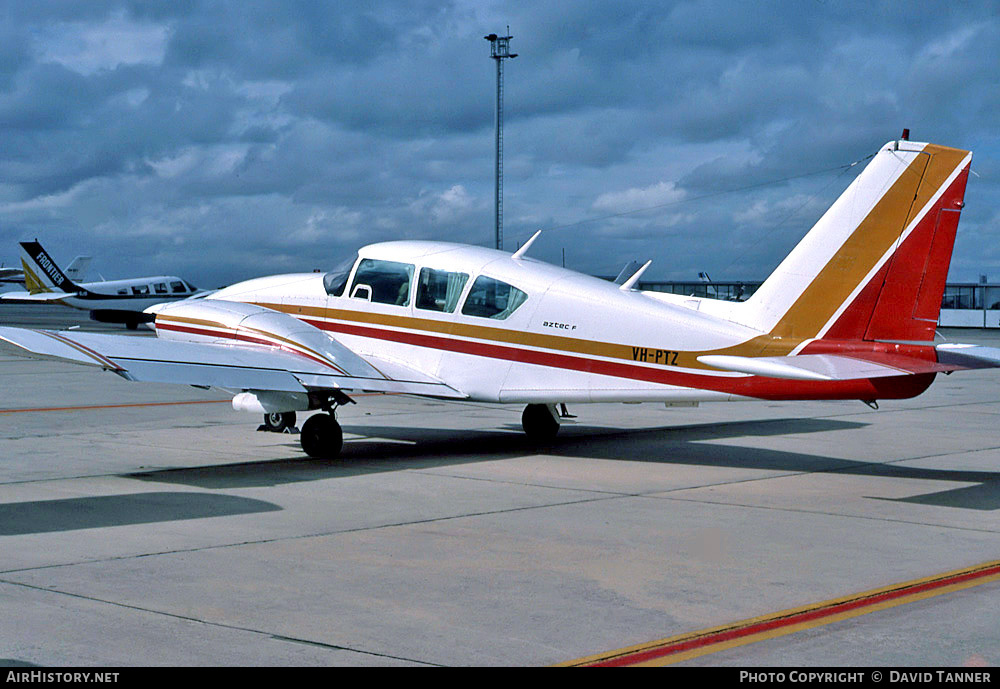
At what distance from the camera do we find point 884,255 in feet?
39.7

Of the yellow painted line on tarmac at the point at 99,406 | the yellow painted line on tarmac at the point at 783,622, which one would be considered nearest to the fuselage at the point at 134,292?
the yellow painted line on tarmac at the point at 99,406

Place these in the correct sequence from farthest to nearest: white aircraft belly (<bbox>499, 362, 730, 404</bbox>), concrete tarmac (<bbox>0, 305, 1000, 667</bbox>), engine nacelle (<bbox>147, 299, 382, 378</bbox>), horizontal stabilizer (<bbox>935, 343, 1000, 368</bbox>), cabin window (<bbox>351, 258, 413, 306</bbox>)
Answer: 1. cabin window (<bbox>351, 258, 413, 306</bbox>)
2. engine nacelle (<bbox>147, 299, 382, 378</bbox>)
3. white aircraft belly (<bbox>499, 362, 730, 404</bbox>)
4. horizontal stabilizer (<bbox>935, 343, 1000, 368</bbox>)
5. concrete tarmac (<bbox>0, 305, 1000, 667</bbox>)

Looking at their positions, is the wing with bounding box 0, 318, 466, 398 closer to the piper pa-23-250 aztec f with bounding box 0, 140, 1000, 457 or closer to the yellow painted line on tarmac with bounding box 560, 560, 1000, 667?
the piper pa-23-250 aztec f with bounding box 0, 140, 1000, 457

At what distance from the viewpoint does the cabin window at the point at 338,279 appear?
1524cm

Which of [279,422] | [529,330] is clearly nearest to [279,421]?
[279,422]

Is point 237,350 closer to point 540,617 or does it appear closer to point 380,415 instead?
point 380,415

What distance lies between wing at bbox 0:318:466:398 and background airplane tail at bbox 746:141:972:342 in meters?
4.56

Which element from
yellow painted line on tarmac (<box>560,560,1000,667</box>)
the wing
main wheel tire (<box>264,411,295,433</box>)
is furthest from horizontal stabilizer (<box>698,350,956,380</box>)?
main wheel tire (<box>264,411,295,433</box>)

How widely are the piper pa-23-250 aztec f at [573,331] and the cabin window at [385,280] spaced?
0.09ft

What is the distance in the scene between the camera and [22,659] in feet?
18.7

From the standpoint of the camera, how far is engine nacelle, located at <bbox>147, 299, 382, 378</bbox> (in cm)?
1437

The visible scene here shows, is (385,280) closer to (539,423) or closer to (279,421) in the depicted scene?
(279,421)
